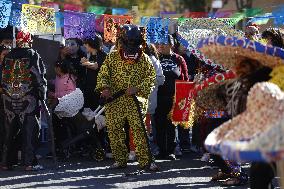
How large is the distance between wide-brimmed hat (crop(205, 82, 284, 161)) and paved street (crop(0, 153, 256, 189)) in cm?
420

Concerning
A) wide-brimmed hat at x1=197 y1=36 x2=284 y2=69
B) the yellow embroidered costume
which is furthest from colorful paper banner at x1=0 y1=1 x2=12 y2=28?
wide-brimmed hat at x1=197 y1=36 x2=284 y2=69

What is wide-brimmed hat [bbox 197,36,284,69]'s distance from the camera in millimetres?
5194

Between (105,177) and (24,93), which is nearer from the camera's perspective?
(105,177)

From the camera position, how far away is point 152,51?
10664mm

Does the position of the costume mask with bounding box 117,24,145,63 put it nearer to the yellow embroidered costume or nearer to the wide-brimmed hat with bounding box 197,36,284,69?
the yellow embroidered costume

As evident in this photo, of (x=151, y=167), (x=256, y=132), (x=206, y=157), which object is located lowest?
(x=206, y=157)

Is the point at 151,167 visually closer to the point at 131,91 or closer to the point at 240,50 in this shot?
the point at 131,91

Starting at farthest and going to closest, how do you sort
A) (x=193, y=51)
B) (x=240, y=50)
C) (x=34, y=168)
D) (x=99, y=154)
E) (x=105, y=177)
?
(x=99, y=154)
(x=193, y=51)
(x=34, y=168)
(x=105, y=177)
(x=240, y=50)

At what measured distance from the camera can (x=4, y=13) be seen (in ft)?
34.7

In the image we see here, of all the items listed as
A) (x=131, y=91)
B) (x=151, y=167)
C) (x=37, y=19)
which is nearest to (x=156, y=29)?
(x=37, y=19)

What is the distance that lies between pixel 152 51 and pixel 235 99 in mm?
4826

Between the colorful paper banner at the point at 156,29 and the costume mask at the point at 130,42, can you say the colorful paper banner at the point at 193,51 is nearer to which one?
the colorful paper banner at the point at 156,29

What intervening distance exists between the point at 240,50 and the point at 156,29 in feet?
22.4

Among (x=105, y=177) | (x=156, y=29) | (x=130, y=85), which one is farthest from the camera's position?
(x=156, y=29)
